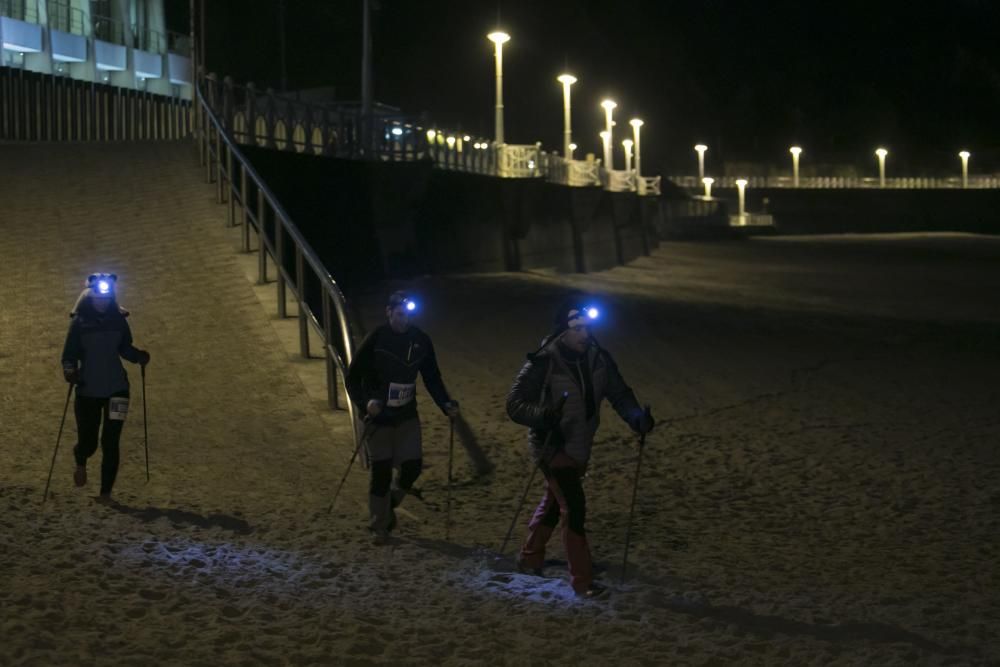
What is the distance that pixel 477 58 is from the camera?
79.8m

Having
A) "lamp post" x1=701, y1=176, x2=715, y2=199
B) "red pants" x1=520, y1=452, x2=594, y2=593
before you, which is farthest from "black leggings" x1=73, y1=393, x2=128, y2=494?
"lamp post" x1=701, y1=176, x2=715, y2=199

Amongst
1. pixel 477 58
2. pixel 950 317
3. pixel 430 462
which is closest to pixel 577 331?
pixel 430 462

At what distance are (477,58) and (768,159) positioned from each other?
51219 mm

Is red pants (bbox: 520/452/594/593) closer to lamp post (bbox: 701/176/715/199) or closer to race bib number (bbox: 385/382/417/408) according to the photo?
race bib number (bbox: 385/382/417/408)

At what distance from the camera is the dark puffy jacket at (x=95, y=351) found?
8477mm

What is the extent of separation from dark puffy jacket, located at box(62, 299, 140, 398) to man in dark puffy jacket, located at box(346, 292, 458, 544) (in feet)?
5.20

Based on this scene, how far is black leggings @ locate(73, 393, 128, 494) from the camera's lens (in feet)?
27.9

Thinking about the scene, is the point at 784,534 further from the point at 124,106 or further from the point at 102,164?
the point at 124,106

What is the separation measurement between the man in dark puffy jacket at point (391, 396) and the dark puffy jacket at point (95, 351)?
1585 mm

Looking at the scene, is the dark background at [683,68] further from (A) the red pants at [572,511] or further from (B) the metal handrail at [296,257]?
(A) the red pants at [572,511]

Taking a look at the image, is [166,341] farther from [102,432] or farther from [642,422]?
[642,422]

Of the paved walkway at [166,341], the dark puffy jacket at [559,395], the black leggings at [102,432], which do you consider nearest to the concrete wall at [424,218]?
the paved walkway at [166,341]

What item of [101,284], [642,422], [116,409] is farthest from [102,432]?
[642,422]

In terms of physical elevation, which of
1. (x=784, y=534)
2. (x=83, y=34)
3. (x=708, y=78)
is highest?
(x=708, y=78)
